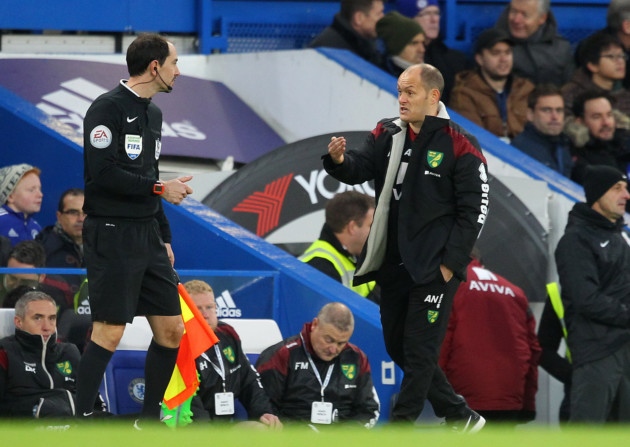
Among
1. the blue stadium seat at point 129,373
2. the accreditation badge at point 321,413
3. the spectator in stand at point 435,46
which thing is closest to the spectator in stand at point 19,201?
the blue stadium seat at point 129,373

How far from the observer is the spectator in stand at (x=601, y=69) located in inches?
538

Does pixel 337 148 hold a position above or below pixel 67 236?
above

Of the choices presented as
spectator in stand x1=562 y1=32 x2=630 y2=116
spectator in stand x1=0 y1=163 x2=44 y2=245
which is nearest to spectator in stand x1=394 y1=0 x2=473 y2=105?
spectator in stand x1=562 y1=32 x2=630 y2=116

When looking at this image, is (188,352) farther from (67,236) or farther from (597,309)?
(597,309)

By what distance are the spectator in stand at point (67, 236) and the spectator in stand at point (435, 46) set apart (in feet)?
14.9

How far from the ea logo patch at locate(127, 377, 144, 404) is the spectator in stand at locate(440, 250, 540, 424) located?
2.09 metres

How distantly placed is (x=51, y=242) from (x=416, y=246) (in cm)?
312

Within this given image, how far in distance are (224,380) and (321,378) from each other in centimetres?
61

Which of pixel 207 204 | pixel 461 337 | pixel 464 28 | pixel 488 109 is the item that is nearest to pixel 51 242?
pixel 207 204

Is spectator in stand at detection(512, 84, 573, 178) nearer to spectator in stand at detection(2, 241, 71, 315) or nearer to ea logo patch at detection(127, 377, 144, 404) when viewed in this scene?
ea logo patch at detection(127, 377, 144, 404)

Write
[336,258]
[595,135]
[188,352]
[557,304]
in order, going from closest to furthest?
[188,352] < [336,258] < [557,304] < [595,135]

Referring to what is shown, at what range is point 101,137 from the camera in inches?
277

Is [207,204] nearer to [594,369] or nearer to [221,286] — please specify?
[221,286]

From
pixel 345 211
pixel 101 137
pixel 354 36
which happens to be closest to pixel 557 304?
pixel 345 211
